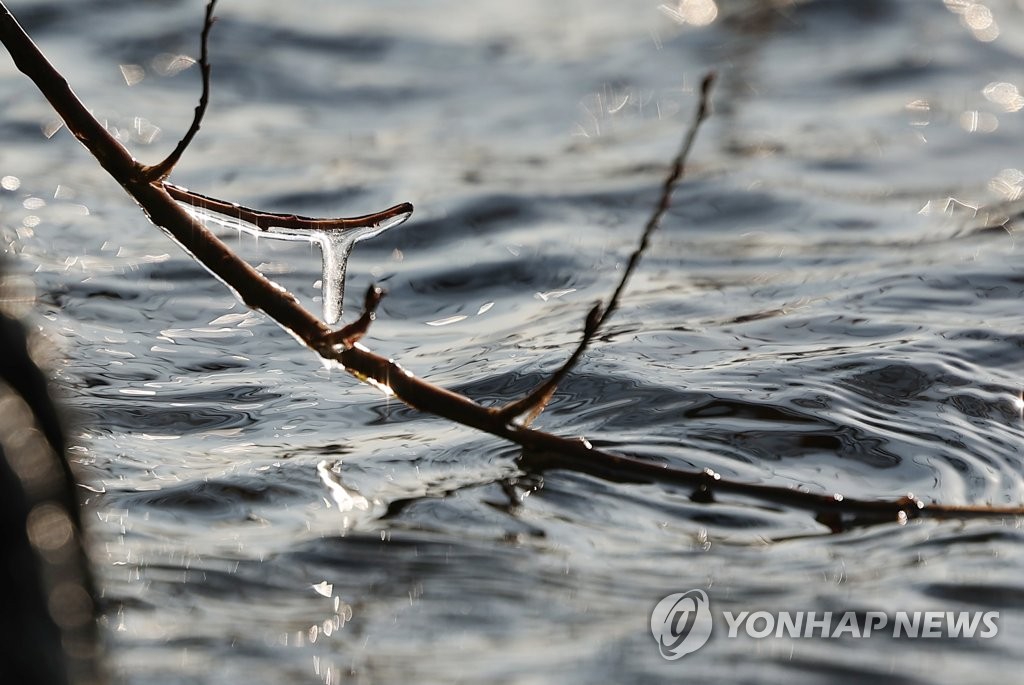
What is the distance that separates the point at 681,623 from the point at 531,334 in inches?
A: 67.1

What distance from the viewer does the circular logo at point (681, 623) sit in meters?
2.16

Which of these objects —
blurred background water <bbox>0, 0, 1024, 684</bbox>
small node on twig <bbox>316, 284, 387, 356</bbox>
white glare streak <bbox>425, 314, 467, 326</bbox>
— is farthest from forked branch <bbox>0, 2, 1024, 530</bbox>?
white glare streak <bbox>425, 314, 467, 326</bbox>

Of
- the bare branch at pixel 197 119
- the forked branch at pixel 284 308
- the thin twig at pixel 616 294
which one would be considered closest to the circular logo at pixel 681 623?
the forked branch at pixel 284 308

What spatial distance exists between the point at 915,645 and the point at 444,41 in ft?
18.7

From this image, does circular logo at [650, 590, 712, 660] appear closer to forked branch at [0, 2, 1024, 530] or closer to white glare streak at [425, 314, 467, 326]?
forked branch at [0, 2, 1024, 530]

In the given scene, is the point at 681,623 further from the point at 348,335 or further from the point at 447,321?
the point at 447,321

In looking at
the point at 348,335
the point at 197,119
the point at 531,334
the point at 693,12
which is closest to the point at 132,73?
the point at 693,12

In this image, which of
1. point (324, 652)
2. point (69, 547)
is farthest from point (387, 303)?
point (69, 547)

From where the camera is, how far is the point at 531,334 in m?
3.85

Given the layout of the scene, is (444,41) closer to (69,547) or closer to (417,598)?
(417,598)

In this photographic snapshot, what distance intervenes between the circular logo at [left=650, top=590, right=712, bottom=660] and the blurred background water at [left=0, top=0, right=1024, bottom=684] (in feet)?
0.12

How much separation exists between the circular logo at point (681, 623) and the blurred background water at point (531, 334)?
4cm

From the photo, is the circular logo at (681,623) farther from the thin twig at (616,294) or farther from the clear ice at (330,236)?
the clear ice at (330,236)

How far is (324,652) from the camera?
2.12 m
